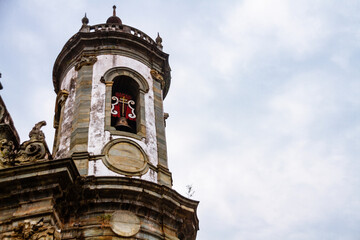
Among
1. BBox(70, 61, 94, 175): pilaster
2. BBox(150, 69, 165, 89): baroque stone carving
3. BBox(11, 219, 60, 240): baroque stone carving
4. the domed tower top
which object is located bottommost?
BBox(11, 219, 60, 240): baroque stone carving

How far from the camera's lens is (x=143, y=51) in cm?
1598

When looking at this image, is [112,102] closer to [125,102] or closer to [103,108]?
[125,102]

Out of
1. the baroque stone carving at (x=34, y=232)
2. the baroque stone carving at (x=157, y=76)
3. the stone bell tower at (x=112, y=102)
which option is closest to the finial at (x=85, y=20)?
the stone bell tower at (x=112, y=102)

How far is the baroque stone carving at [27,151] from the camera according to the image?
11.4 meters

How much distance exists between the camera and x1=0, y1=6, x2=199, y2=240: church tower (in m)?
10.6

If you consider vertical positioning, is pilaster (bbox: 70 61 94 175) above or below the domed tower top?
below

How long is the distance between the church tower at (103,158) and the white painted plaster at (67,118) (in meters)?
0.04

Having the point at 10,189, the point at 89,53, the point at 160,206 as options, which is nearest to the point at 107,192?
the point at 160,206

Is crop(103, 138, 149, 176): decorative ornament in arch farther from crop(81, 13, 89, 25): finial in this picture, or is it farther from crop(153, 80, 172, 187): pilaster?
crop(81, 13, 89, 25): finial

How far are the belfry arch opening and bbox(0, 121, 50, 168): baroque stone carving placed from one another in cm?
242

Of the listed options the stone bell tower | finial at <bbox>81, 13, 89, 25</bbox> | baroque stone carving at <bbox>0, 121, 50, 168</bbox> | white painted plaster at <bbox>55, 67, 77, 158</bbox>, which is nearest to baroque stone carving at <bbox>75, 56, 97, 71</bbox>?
the stone bell tower

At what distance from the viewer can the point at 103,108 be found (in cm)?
1380

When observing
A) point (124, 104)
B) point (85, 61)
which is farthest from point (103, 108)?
point (85, 61)

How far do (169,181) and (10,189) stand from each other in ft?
13.3
